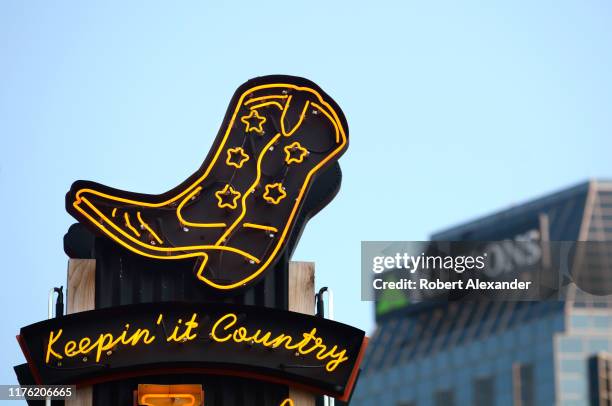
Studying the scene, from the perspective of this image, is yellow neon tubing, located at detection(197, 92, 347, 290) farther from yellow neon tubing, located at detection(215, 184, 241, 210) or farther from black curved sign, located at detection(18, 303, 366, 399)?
yellow neon tubing, located at detection(215, 184, 241, 210)

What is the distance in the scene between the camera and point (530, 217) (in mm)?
156375

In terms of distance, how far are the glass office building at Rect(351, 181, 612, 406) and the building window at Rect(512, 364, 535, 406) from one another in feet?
0.30

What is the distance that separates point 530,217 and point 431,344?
16.5m

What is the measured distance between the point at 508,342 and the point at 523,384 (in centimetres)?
470

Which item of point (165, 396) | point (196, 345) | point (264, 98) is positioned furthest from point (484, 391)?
point (165, 396)

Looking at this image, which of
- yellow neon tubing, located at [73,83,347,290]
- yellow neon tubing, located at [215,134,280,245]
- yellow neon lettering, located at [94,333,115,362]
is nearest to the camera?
yellow neon lettering, located at [94,333,115,362]

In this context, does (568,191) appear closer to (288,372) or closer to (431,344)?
(431,344)

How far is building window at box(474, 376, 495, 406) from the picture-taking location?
14212 cm

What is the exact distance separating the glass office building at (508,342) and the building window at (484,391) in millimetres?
94

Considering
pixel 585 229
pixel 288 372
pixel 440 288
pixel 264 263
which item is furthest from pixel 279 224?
pixel 585 229

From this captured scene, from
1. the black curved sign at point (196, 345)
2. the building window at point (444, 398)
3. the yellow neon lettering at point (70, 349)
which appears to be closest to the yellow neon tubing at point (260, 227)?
the black curved sign at point (196, 345)

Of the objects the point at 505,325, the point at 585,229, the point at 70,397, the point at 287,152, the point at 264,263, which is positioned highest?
the point at 585,229

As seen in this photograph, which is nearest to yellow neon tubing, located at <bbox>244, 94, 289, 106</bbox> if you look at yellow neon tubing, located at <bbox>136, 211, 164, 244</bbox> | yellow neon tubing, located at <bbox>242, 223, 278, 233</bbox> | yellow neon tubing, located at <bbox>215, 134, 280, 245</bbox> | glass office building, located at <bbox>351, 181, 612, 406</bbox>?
yellow neon tubing, located at <bbox>215, 134, 280, 245</bbox>

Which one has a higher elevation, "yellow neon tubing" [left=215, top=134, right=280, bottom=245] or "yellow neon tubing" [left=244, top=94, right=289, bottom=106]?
"yellow neon tubing" [left=244, top=94, right=289, bottom=106]
